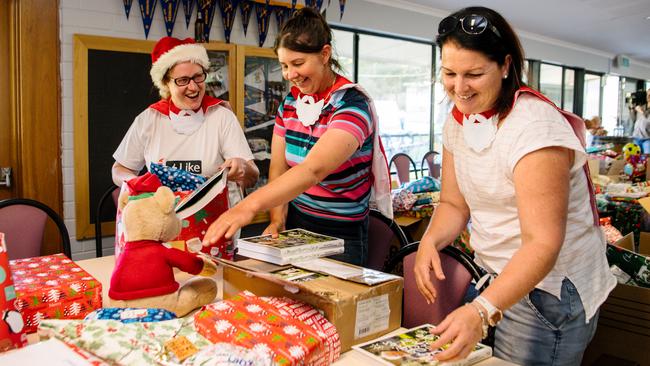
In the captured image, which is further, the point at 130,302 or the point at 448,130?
the point at 448,130

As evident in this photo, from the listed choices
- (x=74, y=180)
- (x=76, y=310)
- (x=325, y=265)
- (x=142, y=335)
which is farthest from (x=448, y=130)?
(x=74, y=180)

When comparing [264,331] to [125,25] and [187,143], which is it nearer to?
[187,143]

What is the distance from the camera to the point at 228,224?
134 cm

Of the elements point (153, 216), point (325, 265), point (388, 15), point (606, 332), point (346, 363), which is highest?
point (388, 15)

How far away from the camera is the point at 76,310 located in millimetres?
1306

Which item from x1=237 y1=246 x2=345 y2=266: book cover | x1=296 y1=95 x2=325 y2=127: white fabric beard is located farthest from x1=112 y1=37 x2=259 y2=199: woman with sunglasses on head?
x1=237 y1=246 x2=345 y2=266: book cover

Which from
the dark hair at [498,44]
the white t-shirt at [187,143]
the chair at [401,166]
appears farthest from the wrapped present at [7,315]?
the chair at [401,166]

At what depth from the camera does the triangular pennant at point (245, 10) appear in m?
4.42

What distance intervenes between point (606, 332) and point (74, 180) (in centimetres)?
325

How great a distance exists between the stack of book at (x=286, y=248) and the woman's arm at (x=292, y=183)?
0.10 m

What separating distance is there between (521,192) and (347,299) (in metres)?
0.44

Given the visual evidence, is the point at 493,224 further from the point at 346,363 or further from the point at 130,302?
the point at 130,302

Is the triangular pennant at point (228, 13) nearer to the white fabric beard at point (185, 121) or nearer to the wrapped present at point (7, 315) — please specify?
the white fabric beard at point (185, 121)

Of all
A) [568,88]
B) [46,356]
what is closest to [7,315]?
[46,356]
